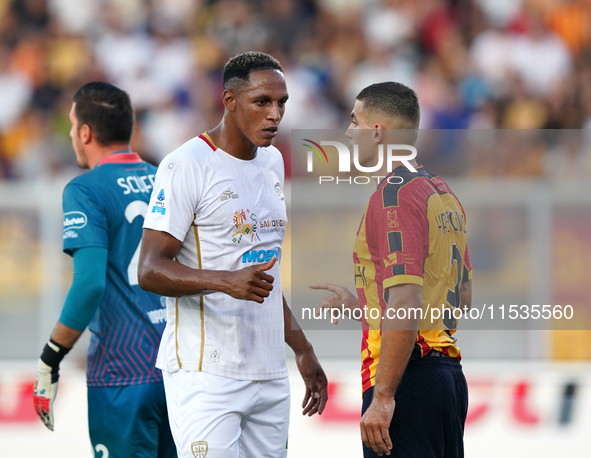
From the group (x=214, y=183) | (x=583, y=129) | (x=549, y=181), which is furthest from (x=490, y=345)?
(x=214, y=183)

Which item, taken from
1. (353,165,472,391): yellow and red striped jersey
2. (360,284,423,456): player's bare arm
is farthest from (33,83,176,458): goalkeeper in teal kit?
(360,284,423,456): player's bare arm

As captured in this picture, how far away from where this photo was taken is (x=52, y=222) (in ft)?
22.2

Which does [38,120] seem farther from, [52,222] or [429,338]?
[429,338]

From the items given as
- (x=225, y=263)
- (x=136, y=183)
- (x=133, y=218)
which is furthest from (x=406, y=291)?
(x=136, y=183)

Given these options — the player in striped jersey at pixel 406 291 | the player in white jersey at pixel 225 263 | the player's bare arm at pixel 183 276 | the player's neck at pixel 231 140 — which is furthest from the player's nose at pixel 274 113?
the player's bare arm at pixel 183 276

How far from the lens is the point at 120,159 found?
425 cm

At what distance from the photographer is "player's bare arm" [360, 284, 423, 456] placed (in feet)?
10.1

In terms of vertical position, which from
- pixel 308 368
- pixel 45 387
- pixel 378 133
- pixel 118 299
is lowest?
pixel 45 387

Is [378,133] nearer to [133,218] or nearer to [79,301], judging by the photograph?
[133,218]

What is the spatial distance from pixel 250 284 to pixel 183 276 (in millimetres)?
279

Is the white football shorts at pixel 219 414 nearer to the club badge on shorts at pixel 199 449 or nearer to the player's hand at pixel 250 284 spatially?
the club badge on shorts at pixel 199 449

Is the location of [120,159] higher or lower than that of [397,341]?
higher

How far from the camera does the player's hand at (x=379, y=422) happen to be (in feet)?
10.2

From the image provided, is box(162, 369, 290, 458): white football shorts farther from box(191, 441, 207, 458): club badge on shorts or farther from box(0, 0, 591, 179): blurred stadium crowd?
box(0, 0, 591, 179): blurred stadium crowd
